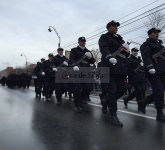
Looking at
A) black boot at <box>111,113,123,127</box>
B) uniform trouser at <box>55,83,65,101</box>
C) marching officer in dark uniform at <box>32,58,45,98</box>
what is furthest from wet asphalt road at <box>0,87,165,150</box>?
marching officer in dark uniform at <box>32,58,45,98</box>

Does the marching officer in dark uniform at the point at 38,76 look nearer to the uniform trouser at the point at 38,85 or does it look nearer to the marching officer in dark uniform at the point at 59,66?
the uniform trouser at the point at 38,85

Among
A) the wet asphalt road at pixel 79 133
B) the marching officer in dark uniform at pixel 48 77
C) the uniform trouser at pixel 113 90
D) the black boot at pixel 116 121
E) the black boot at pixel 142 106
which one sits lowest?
the wet asphalt road at pixel 79 133

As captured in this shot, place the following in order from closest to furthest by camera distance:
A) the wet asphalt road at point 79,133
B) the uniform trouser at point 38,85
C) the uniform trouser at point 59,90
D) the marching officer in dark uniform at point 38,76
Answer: the wet asphalt road at point 79,133 → the uniform trouser at point 59,90 → the marching officer in dark uniform at point 38,76 → the uniform trouser at point 38,85

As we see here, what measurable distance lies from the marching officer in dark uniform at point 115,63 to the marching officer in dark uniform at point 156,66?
50 centimetres

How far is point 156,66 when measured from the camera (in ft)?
20.5

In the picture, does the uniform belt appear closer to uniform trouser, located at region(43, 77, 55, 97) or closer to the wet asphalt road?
the wet asphalt road

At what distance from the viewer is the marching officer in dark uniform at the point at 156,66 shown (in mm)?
6086

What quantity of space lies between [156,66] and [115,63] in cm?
108

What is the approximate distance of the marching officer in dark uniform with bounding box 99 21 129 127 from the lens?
582 cm

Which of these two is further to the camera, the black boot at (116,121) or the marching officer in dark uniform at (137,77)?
the marching officer in dark uniform at (137,77)

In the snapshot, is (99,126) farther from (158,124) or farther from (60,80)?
(60,80)

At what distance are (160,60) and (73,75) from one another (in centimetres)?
303

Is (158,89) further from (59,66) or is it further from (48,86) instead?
(48,86)

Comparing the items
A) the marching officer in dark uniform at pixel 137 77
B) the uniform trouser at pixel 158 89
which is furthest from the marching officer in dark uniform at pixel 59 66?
the uniform trouser at pixel 158 89
